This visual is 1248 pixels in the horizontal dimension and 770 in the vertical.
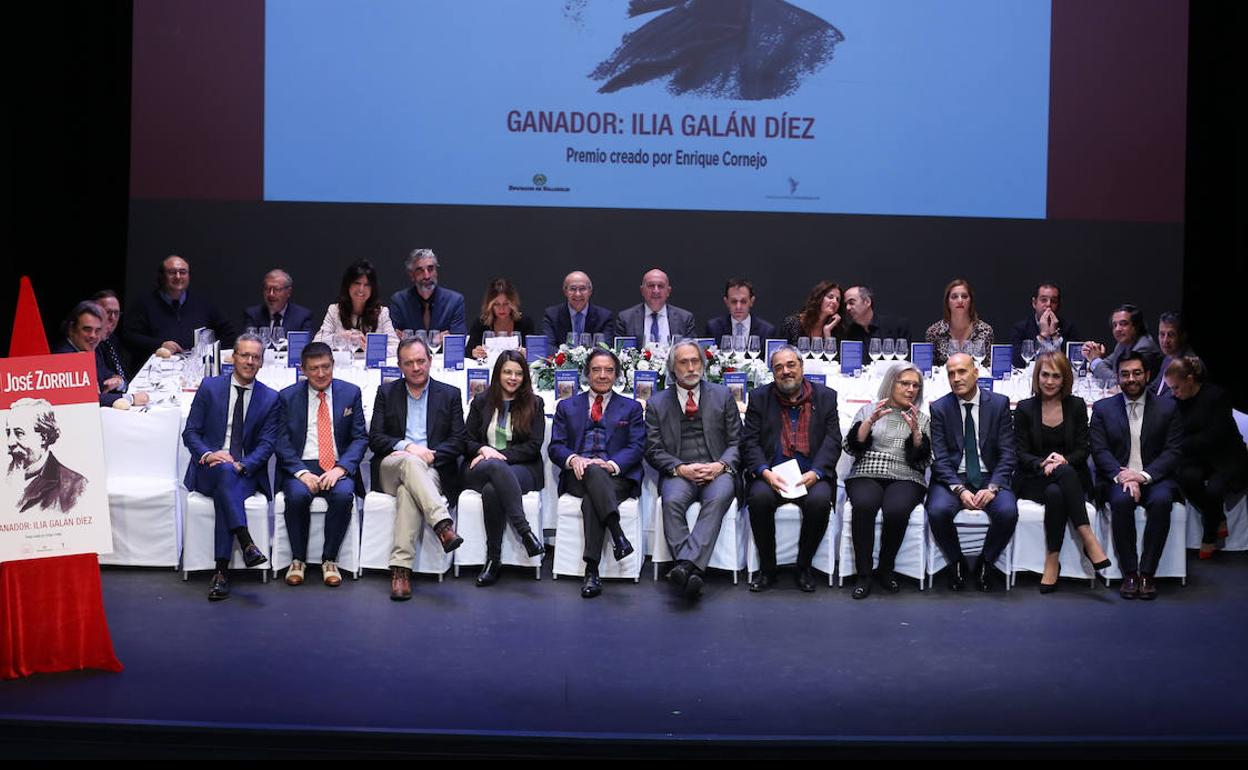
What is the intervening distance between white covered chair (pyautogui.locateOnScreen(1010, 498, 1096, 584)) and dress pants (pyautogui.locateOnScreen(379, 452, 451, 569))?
245cm

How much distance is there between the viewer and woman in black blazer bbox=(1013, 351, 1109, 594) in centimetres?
573

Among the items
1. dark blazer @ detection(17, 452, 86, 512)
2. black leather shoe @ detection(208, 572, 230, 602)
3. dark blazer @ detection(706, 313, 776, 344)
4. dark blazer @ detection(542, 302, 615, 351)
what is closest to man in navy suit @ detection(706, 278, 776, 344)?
dark blazer @ detection(706, 313, 776, 344)

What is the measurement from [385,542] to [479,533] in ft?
1.32

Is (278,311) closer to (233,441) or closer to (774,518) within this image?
(233,441)

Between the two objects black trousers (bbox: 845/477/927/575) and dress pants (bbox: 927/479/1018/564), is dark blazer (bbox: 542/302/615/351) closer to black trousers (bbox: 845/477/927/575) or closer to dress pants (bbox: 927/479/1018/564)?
black trousers (bbox: 845/477/927/575)

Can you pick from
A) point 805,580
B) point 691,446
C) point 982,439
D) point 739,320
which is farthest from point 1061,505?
point 739,320

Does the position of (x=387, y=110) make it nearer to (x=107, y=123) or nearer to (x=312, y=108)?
(x=312, y=108)

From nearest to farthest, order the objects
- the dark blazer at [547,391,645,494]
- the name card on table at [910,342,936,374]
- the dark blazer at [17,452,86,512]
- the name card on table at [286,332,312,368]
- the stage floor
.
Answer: the stage floor < the dark blazer at [17,452,86,512] < the dark blazer at [547,391,645,494] < the name card on table at [286,332,312,368] < the name card on table at [910,342,936,374]

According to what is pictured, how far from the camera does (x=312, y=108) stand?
8.66 metres

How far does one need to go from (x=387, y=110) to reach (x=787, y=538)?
14.3 feet

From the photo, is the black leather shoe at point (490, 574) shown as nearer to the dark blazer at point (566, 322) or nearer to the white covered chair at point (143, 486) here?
the white covered chair at point (143, 486)

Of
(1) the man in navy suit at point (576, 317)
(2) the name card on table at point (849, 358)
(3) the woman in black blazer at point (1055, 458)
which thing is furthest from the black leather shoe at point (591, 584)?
(1) the man in navy suit at point (576, 317)

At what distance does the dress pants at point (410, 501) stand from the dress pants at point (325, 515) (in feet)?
0.67

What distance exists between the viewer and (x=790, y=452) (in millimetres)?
5930
